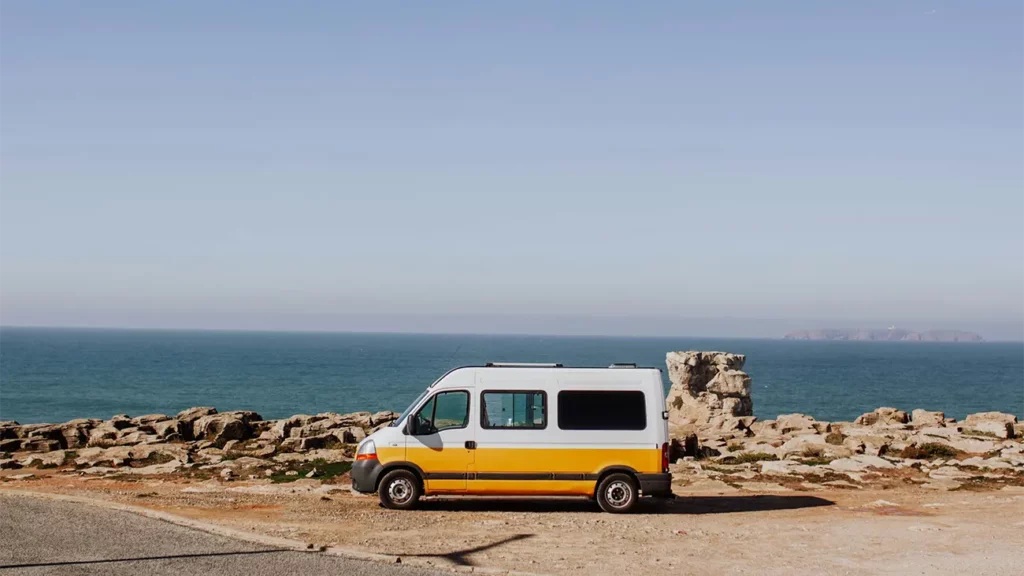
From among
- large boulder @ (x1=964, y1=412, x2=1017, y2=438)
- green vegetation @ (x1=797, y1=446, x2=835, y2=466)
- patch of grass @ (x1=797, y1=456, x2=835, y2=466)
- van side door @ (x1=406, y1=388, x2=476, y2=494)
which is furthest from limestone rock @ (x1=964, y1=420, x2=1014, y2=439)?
van side door @ (x1=406, y1=388, x2=476, y2=494)

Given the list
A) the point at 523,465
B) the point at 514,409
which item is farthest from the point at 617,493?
the point at 514,409

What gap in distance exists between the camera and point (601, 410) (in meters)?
19.0

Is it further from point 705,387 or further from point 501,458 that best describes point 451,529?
point 705,387

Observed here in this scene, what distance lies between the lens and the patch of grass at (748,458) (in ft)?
96.7

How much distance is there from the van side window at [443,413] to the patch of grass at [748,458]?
13304 mm

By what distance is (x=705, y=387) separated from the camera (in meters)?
52.6

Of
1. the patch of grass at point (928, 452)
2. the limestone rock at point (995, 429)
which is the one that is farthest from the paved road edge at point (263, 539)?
the limestone rock at point (995, 429)

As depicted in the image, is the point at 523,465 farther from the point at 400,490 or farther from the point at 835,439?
the point at 835,439

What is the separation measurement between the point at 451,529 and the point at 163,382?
112 m

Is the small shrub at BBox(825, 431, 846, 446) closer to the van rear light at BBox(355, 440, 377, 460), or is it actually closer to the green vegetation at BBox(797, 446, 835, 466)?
the green vegetation at BBox(797, 446, 835, 466)

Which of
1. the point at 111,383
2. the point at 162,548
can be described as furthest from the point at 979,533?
the point at 111,383

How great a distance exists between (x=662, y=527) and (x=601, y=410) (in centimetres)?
270

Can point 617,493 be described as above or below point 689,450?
above

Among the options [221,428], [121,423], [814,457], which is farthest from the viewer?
[121,423]
